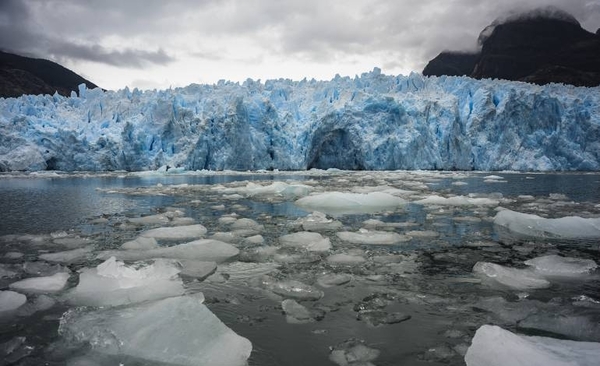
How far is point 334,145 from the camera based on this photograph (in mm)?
32281

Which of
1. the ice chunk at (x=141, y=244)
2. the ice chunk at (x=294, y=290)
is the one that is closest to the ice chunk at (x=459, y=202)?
the ice chunk at (x=141, y=244)

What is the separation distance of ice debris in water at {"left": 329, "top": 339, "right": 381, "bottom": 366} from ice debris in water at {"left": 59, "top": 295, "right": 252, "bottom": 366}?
22.1 inches

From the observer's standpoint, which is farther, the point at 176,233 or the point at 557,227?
the point at 557,227

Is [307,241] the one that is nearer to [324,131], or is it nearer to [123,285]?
[123,285]

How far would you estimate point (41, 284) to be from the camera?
3.73 metres

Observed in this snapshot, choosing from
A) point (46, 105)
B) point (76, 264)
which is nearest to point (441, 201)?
point (76, 264)

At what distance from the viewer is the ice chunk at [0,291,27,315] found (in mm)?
3158

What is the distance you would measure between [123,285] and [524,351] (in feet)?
10.8

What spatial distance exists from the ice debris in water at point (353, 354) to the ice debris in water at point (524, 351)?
573 mm

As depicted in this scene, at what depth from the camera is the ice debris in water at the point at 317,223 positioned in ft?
22.8

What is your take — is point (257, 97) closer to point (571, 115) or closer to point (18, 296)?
point (571, 115)

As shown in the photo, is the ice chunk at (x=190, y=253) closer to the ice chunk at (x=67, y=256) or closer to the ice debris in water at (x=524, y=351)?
the ice chunk at (x=67, y=256)

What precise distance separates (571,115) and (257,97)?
24.5 metres

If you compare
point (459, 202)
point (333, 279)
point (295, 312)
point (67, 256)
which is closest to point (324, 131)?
point (459, 202)
